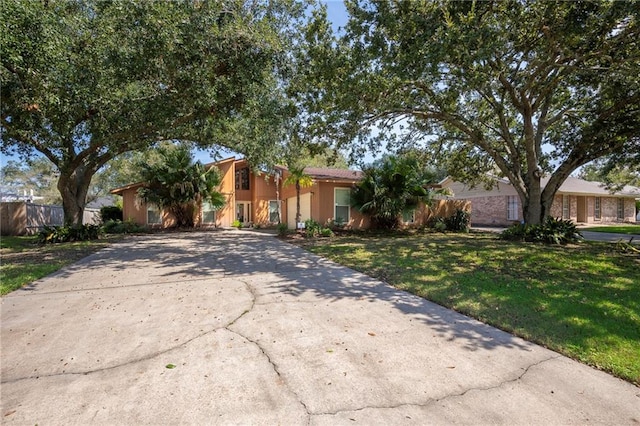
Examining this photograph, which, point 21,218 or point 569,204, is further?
point 569,204

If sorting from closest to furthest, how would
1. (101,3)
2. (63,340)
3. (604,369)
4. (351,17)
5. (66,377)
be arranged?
(66,377) < (604,369) < (63,340) < (101,3) < (351,17)

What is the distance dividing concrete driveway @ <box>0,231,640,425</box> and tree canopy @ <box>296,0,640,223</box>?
19.1ft

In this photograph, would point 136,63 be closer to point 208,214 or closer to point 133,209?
point 208,214

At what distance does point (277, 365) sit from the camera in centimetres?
315

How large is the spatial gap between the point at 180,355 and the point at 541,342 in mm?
3964

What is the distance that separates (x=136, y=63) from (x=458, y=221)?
51.7 feet

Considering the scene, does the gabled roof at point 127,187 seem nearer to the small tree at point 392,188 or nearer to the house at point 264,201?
the house at point 264,201

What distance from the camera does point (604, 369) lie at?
3162 millimetres

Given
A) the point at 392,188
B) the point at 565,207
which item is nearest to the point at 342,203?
the point at 392,188

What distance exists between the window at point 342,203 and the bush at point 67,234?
1077 centimetres

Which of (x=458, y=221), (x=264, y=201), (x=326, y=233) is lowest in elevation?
(x=326, y=233)

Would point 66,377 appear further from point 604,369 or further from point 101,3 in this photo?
point 101,3

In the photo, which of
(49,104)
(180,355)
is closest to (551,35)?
(180,355)

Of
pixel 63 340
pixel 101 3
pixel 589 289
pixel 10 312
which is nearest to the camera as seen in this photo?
pixel 63 340
